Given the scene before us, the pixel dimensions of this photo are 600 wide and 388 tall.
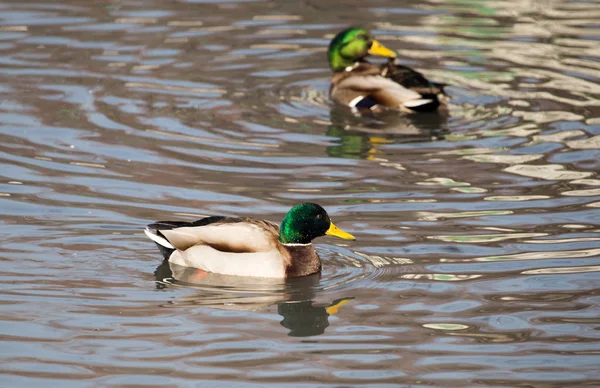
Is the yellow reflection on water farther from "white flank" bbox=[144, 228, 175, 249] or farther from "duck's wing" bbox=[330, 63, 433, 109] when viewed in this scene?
"white flank" bbox=[144, 228, 175, 249]

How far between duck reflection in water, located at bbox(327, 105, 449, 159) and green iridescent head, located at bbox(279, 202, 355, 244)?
3.21m

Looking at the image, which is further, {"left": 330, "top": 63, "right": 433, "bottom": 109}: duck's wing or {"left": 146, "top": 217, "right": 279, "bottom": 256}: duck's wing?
{"left": 330, "top": 63, "right": 433, "bottom": 109}: duck's wing

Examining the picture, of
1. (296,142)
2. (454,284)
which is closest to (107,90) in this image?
(296,142)

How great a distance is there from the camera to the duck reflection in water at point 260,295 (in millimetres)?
8570

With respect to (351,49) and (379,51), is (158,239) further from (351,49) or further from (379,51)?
(379,51)

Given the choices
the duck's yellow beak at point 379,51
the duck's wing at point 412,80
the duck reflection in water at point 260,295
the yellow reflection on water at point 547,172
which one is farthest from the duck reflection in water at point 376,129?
the duck reflection in water at point 260,295

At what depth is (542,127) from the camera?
13.5 m

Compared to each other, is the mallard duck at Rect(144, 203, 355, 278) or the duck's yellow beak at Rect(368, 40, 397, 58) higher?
the duck's yellow beak at Rect(368, 40, 397, 58)

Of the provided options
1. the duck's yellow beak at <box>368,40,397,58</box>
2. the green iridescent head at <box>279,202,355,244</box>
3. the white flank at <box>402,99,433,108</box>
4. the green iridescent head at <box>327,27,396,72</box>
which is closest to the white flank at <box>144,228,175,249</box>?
the green iridescent head at <box>279,202,355,244</box>

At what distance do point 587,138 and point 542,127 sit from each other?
61 cm

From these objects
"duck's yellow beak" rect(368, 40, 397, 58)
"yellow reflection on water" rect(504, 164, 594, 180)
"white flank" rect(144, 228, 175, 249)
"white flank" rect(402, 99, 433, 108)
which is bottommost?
"white flank" rect(144, 228, 175, 249)

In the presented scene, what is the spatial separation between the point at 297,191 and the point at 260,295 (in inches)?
95.7

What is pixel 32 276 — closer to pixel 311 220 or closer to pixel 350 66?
pixel 311 220

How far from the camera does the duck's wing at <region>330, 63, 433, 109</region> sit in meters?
14.4
